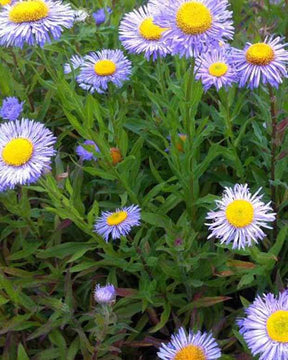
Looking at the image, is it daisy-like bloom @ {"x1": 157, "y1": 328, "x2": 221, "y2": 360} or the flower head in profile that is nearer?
daisy-like bloom @ {"x1": 157, "y1": 328, "x2": 221, "y2": 360}

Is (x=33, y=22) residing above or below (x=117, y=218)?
above

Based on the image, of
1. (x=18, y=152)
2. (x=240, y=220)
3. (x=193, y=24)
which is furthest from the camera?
(x=18, y=152)

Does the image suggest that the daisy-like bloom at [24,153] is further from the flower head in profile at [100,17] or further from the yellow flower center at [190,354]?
the flower head in profile at [100,17]

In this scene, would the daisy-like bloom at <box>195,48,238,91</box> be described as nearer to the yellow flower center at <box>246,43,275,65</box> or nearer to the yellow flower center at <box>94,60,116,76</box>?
the yellow flower center at <box>246,43,275,65</box>

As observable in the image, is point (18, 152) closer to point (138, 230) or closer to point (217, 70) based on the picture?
point (138, 230)

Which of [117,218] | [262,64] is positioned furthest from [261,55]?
[117,218]

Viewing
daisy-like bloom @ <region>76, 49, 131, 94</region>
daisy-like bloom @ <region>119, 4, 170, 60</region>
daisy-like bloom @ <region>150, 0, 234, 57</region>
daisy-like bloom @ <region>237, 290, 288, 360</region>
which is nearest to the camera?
daisy-like bloom @ <region>237, 290, 288, 360</region>

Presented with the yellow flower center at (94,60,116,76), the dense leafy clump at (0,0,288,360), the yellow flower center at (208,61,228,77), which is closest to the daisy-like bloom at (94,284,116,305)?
the dense leafy clump at (0,0,288,360)

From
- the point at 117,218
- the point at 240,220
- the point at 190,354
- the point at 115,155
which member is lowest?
the point at 190,354
